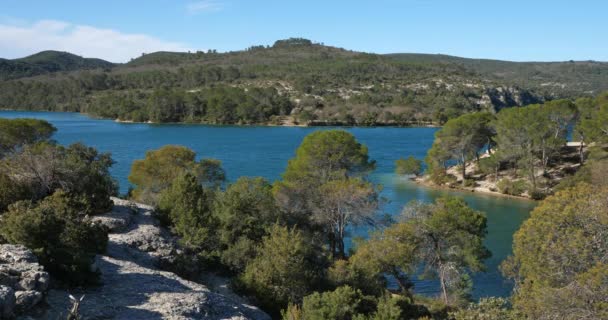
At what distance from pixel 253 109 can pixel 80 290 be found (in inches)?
4956

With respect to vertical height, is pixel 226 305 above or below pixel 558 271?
below

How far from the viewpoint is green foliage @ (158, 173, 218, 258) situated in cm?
2445

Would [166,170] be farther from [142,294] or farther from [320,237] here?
[142,294]

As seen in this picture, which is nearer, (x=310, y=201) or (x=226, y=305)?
(x=226, y=305)

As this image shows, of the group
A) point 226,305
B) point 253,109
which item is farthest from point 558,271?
point 253,109

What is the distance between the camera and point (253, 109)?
5507 inches

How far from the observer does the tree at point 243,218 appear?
23.7 metres

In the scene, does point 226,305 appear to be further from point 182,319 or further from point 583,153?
point 583,153

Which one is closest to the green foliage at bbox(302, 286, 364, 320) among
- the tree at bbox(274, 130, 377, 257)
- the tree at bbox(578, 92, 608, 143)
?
the tree at bbox(274, 130, 377, 257)

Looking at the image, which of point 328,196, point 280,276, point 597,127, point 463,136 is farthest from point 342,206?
point 597,127

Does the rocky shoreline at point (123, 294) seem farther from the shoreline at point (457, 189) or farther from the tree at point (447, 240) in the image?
the shoreline at point (457, 189)

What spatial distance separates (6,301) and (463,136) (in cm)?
5687

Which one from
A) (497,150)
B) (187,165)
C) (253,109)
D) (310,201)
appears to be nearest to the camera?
(310,201)

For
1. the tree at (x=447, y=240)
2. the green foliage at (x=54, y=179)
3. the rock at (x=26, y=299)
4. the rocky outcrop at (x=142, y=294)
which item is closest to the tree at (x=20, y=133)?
the green foliage at (x=54, y=179)
